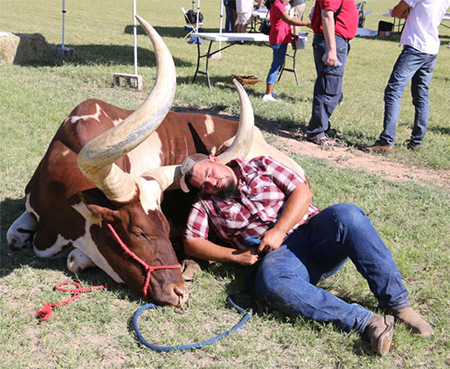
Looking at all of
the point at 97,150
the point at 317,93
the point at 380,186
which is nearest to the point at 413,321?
the point at 97,150

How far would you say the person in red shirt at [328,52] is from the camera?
21.3 ft

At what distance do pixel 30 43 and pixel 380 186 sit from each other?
26.6ft

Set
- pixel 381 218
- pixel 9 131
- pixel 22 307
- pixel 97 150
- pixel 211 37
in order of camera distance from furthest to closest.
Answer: pixel 211 37, pixel 9 131, pixel 381 218, pixel 22 307, pixel 97 150

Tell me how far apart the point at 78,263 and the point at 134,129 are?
123cm

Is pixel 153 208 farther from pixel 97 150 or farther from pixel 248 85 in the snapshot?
pixel 248 85

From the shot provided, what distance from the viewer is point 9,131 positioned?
6.05 m

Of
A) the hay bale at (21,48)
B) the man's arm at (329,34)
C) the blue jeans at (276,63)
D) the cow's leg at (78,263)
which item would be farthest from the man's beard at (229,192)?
the hay bale at (21,48)

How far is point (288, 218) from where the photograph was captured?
3.24m

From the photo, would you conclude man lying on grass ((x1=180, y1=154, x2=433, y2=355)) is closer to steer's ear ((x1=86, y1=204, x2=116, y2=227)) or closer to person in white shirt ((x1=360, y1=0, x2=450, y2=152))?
steer's ear ((x1=86, y1=204, x2=116, y2=227))

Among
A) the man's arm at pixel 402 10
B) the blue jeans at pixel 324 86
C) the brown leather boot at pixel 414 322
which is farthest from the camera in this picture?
the blue jeans at pixel 324 86

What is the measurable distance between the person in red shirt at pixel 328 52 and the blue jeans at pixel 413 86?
2.36 ft

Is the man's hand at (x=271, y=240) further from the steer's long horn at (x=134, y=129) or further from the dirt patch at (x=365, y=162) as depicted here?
the dirt patch at (x=365, y=162)

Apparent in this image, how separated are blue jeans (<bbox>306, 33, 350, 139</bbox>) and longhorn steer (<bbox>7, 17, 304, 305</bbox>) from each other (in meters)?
3.15

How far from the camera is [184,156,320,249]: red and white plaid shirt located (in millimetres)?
3355
